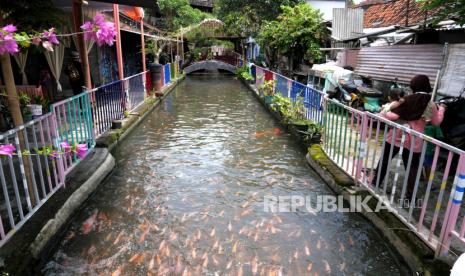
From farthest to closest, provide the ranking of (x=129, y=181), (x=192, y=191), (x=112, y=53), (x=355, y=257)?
(x=112, y=53) → (x=129, y=181) → (x=192, y=191) → (x=355, y=257)

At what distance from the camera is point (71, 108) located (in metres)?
5.70

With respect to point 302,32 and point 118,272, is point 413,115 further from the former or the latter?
point 302,32

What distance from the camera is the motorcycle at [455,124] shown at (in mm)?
5344

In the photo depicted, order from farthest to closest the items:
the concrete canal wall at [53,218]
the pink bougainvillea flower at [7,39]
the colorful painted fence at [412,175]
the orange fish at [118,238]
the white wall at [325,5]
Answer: the white wall at [325,5] < the orange fish at [118,238] < the concrete canal wall at [53,218] < the colorful painted fence at [412,175] < the pink bougainvillea flower at [7,39]

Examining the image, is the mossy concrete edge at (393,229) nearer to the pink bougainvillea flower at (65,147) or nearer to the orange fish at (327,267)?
the orange fish at (327,267)

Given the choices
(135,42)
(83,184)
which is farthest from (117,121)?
(135,42)

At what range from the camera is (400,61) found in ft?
29.0

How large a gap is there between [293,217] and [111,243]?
233 centimetres

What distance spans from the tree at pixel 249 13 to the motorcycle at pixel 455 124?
612 inches

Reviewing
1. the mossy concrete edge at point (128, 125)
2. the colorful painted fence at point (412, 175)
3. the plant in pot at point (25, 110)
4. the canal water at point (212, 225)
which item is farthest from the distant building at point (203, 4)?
the colorful painted fence at point (412, 175)

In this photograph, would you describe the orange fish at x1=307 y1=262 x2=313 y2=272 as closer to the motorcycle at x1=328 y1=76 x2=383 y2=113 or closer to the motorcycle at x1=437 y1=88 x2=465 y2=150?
the motorcycle at x1=437 y1=88 x2=465 y2=150

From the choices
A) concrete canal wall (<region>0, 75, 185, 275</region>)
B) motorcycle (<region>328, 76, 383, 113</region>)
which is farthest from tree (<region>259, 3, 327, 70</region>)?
concrete canal wall (<region>0, 75, 185, 275</region>)

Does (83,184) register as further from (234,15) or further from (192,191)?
(234,15)

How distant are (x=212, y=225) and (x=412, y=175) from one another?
2.62m
